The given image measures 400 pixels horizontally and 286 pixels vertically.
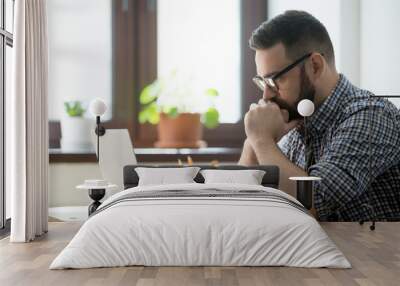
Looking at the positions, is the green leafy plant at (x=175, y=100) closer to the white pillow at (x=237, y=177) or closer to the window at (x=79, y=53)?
the window at (x=79, y=53)

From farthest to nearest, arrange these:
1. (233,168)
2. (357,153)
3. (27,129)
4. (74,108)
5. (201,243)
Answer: (74,108) → (233,168) → (27,129) → (357,153) → (201,243)

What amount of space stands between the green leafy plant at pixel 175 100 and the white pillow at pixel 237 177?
1.53 meters

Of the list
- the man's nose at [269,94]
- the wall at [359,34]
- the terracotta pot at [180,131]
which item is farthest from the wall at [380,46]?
the terracotta pot at [180,131]

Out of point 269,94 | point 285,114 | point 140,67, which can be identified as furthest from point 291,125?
point 140,67

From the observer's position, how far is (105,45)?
6.59 metres

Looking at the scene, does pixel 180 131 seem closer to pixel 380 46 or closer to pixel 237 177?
pixel 237 177

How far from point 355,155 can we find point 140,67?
280 cm

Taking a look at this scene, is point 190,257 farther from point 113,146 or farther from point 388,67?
point 388,67

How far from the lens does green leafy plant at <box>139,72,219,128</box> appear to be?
6.43 m

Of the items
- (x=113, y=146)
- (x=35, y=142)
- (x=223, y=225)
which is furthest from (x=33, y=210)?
(x=223, y=225)

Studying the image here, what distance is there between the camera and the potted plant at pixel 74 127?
250 inches

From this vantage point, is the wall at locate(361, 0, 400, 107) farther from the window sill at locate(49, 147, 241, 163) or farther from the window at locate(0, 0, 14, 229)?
the window at locate(0, 0, 14, 229)

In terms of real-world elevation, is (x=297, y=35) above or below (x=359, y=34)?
below

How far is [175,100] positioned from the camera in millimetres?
6551
